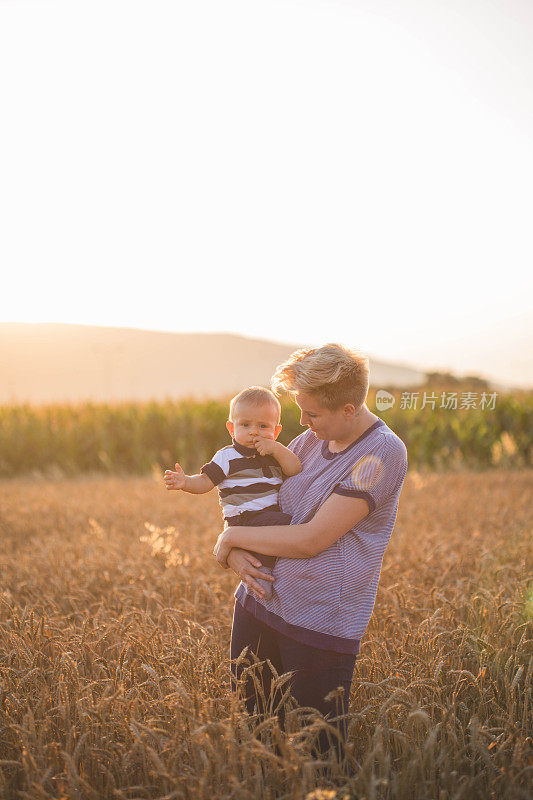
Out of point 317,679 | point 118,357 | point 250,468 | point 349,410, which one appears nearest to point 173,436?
point 250,468

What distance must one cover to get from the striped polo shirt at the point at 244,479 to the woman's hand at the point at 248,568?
16 cm

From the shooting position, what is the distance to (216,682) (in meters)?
2.77

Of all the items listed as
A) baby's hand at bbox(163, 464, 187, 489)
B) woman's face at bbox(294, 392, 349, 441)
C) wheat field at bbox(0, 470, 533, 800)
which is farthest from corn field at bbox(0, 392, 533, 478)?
woman's face at bbox(294, 392, 349, 441)

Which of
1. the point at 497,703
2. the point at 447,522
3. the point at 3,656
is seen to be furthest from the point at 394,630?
the point at 447,522

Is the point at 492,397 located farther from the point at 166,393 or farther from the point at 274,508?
the point at 274,508

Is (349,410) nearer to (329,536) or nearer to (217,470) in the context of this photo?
(329,536)

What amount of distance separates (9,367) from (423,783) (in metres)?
52.1

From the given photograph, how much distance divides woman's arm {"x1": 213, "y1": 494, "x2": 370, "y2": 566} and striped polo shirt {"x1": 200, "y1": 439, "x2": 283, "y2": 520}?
0.18 metres

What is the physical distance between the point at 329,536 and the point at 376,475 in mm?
277

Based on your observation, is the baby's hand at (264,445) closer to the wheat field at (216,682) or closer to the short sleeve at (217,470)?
the short sleeve at (217,470)

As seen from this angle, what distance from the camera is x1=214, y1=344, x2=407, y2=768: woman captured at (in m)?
2.21

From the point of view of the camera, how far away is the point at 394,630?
345 cm

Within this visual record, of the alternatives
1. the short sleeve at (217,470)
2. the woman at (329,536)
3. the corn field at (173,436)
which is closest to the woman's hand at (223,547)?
the woman at (329,536)

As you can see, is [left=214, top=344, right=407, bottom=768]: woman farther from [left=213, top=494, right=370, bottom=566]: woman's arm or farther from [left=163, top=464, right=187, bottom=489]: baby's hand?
[left=163, top=464, right=187, bottom=489]: baby's hand
